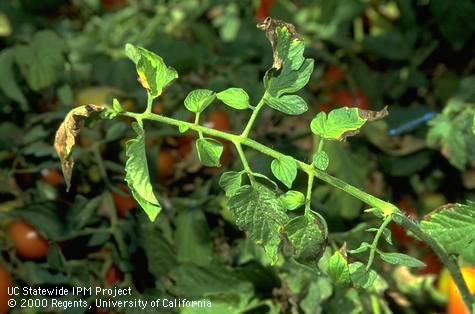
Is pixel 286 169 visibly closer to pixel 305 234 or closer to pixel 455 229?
pixel 305 234

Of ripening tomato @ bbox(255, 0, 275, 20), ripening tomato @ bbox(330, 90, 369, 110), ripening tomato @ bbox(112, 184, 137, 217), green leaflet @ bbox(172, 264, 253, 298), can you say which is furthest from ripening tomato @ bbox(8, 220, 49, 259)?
ripening tomato @ bbox(255, 0, 275, 20)

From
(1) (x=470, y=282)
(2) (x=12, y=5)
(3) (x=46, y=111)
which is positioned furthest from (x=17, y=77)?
(1) (x=470, y=282)

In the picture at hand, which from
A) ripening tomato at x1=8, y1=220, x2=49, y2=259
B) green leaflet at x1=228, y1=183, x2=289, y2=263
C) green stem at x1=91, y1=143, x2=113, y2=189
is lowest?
green leaflet at x1=228, y1=183, x2=289, y2=263

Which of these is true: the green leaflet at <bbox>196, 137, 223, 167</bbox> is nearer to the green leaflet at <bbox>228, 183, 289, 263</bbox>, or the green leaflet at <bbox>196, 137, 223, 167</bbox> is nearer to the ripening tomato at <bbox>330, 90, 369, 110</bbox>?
the green leaflet at <bbox>228, 183, 289, 263</bbox>

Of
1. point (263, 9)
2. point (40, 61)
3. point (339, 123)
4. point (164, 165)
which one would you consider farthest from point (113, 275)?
point (263, 9)

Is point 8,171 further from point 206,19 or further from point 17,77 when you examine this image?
point 206,19

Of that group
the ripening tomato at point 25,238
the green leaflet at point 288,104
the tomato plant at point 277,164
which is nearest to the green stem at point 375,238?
the tomato plant at point 277,164
